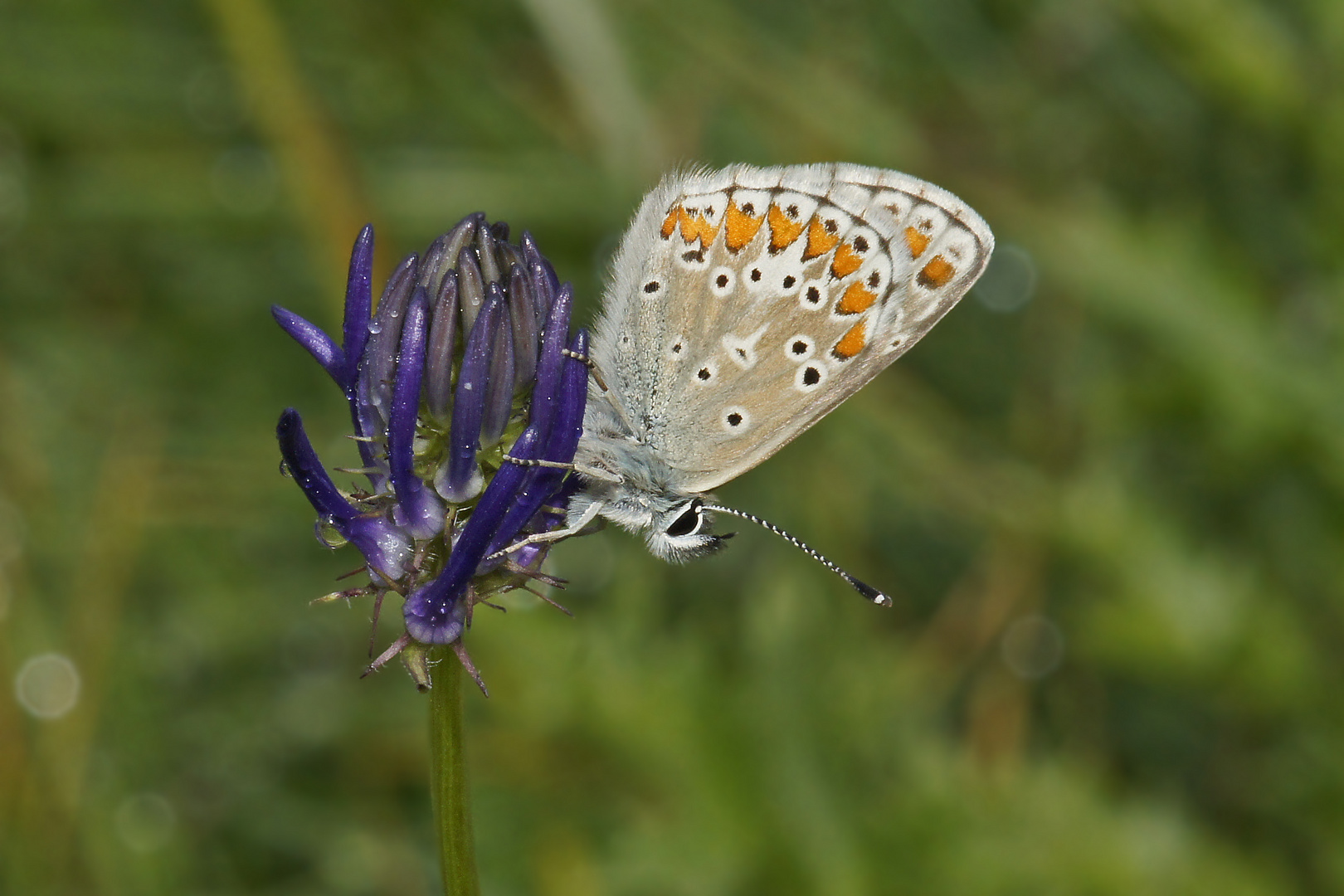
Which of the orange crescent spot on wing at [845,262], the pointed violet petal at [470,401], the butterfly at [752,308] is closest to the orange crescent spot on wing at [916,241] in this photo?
the butterfly at [752,308]

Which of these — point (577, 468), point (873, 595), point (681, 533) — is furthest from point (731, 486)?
point (577, 468)

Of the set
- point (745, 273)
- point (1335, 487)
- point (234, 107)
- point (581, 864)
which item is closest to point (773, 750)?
point (581, 864)

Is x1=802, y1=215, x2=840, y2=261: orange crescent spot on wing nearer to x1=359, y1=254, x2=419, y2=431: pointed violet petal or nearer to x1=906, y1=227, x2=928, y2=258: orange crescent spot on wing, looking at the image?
x1=906, y1=227, x2=928, y2=258: orange crescent spot on wing

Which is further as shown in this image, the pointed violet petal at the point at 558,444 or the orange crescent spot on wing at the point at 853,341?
the orange crescent spot on wing at the point at 853,341

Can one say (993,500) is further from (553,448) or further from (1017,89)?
(553,448)

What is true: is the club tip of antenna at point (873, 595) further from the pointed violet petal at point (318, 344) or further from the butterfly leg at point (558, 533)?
the pointed violet petal at point (318, 344)

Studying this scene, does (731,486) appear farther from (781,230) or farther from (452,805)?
(452,805)
